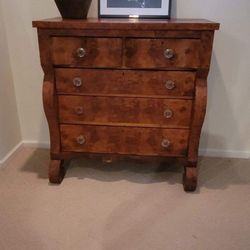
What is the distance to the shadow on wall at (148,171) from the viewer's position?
1.71 metres

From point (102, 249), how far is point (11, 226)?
1.53ft

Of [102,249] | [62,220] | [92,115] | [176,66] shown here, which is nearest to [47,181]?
[62,220]

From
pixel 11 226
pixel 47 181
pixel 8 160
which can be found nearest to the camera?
pixel 11 226

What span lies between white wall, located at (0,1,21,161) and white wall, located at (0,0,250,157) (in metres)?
0.05

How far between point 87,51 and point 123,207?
826mm

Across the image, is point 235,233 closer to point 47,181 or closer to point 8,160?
point 47,181

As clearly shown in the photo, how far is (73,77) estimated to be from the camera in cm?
142

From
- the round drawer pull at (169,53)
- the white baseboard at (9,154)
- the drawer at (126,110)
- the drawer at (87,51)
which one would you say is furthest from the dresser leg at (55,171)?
the round drawer pull at (169,53)

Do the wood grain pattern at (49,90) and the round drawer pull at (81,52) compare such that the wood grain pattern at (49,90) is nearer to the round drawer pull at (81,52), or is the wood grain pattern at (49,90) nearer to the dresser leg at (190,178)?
the round drawer pull at (81,52)

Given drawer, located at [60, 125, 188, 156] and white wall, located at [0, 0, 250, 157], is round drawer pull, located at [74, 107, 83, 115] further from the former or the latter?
white wall, located at [0, 0, 250, 157]

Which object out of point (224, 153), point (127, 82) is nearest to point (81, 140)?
point (127, 82)

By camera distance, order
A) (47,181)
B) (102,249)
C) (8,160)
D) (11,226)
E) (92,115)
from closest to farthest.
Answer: (102,249), (11,226), (92,115), (47,181), (8,160)

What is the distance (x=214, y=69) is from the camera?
179 centimetres

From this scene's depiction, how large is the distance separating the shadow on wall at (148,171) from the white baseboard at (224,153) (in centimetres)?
5
